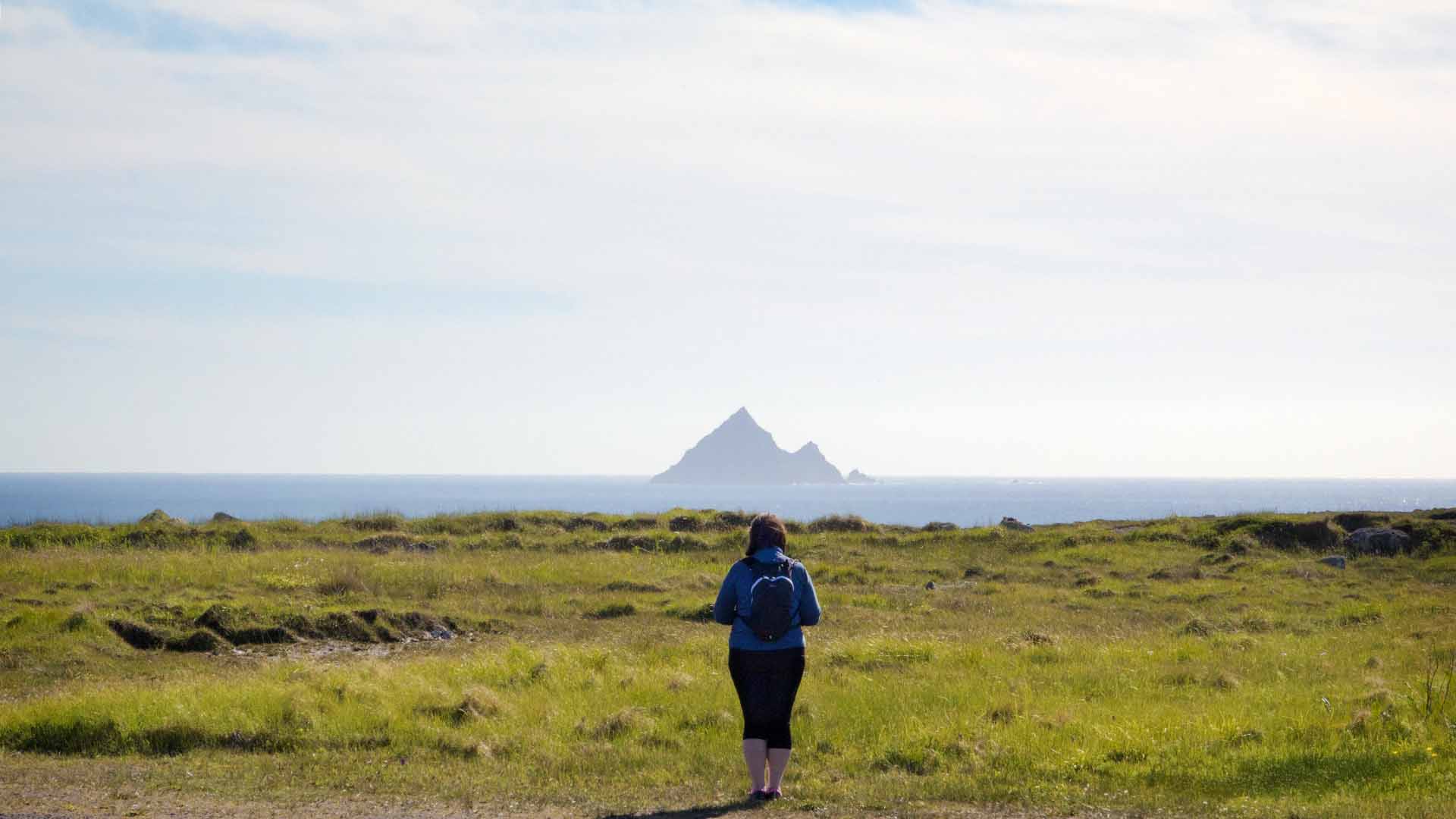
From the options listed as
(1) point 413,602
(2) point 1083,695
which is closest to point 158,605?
(1) point 413,602

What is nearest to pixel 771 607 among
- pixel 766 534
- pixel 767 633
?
pixel 767 633

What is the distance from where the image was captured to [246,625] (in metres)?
20.6

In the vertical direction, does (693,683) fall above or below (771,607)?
below

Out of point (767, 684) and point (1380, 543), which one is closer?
point (767, 684)

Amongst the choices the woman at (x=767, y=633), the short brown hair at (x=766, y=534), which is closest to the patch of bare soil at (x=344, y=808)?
the woman at (x=767, y=633)

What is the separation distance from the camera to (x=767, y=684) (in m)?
9.52

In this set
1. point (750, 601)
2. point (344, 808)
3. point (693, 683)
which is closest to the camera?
point (750, 601)

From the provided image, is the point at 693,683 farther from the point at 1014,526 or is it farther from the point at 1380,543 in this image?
the point at 1014,526

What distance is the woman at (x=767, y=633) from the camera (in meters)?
9.34

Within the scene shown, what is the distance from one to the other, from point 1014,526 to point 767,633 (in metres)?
A: 38.0

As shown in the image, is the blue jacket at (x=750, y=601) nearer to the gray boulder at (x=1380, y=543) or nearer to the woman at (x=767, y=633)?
the woman at (x=767, y=633)

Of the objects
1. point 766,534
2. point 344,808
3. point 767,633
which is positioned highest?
point 766,534

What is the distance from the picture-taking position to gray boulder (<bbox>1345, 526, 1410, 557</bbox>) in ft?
121

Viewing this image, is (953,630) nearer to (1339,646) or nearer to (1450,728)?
(1339,646)
